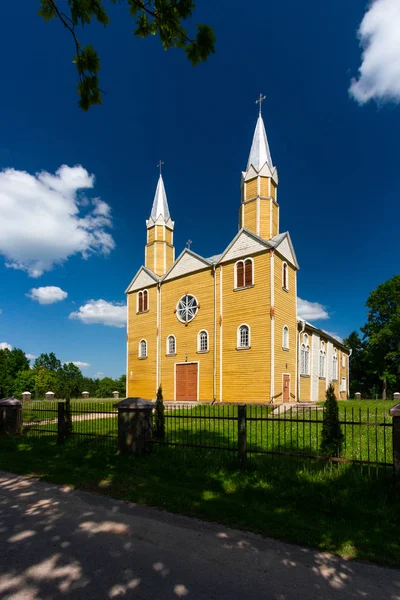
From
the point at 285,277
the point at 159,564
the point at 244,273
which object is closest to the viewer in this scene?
the point at 159,564

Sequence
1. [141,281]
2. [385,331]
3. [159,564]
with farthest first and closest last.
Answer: [385,331] → [141,281] → [159,564]

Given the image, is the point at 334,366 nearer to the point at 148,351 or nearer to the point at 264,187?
the point at 148,351

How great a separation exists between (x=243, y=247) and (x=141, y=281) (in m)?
9.91

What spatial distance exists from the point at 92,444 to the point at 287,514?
6.34 metres

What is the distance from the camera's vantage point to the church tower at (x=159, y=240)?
94.5 feet

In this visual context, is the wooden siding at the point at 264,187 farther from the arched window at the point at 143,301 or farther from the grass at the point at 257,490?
the grass at the point at 257,490

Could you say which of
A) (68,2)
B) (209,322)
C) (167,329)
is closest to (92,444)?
(68,2)

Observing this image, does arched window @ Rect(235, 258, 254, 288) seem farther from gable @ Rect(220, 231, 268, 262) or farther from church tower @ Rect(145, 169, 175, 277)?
church tower @ Rect(145, 169, 175, 277)

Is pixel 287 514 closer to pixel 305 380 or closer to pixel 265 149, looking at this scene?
pixel 305 380

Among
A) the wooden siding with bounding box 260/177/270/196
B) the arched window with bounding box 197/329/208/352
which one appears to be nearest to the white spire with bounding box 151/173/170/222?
the wooden siding with bounding box 260/177/270/196

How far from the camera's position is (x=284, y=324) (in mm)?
20875

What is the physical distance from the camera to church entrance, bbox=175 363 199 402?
2252cm

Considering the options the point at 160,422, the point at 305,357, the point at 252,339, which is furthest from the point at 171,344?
the point at 160,422

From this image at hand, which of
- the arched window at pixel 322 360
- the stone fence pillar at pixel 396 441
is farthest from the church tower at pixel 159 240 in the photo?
the stone fence pillar at pixel 396 441
